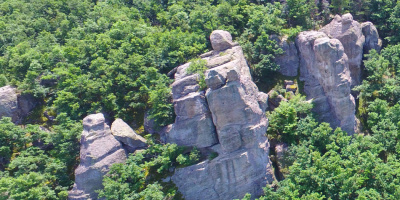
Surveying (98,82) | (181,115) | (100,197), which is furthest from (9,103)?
(181,115)

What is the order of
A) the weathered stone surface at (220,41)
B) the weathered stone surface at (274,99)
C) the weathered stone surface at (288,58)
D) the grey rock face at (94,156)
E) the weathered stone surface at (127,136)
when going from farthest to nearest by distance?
1. the weathered stone surface at (288,58)
2. the weathered stone surface at (274,99)
3. the weathered stone surface at (220,41)
4. the weathered stone surface at (127,136)
5. the grey rock face at (94,156)

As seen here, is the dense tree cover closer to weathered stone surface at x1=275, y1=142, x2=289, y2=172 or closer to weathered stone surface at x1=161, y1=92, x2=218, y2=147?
weathered stone surface at x1=161, y1=92, x2=218, y2=147

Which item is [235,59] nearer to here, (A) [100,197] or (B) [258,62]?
(B) [258,62]

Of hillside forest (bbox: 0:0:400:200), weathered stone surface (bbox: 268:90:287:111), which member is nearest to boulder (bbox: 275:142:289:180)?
hillside forest (bbox: 0:0:400:200)

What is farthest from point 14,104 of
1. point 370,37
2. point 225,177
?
point 370,37

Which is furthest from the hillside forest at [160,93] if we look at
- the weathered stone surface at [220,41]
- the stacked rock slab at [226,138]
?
the weathered stone surface at [220,41]

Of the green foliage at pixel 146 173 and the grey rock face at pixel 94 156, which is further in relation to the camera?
the grey rock face at pixel 94 156

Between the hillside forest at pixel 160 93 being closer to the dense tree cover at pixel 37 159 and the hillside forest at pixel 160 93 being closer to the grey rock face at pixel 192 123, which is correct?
the dense tree cover at pixel 37 159
